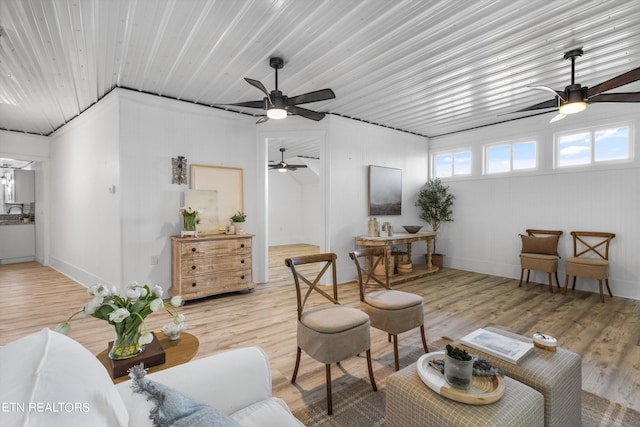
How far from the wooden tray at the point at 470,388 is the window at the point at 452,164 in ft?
18.6

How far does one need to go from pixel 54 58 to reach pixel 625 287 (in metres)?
8.13

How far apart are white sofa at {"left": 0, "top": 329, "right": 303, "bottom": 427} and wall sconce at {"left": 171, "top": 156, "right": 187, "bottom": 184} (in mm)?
3782

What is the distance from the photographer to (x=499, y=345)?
5.97 ft

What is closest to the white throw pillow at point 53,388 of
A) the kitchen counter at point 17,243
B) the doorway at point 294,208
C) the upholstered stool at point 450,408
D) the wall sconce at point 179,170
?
the upholstered stool at point 450,408

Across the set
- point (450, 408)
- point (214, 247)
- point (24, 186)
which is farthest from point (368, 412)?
point (24, 186)

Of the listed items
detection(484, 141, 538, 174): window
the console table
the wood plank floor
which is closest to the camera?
the wood plank floor

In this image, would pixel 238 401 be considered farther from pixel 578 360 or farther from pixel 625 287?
pixel 625 287

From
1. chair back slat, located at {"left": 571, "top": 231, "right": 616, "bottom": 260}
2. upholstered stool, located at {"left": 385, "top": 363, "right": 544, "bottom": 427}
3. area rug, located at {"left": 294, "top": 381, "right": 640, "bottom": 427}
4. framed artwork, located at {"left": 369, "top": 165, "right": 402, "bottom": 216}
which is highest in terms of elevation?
framed artwork, located at {"left": 369, "top": 165, "right": 402, "bottom": 216}

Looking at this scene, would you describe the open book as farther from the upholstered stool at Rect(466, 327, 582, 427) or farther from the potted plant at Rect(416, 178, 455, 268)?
the potted plant at Rect(416, 178, 455, 268)

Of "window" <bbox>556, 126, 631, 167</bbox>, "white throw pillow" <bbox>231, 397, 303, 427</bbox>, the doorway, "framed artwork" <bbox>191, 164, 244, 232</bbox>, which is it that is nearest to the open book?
"white throw pillow" <bbox>231, 397, 303, 427</bbox>

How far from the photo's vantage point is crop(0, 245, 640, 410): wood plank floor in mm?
2398

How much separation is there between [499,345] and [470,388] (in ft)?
1.94


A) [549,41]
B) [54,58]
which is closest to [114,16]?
[54,58]

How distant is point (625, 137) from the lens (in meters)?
4.48
